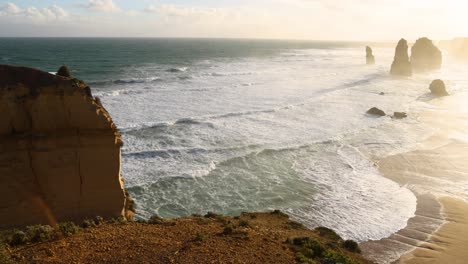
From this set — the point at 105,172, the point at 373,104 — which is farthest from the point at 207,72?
the point at 105,172

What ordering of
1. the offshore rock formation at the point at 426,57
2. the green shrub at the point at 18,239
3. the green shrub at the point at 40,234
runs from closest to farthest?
the green shrub at the point at 18,239 → the green shrub at the point at 40,234 → the offshore rock formation at the point at 426,57

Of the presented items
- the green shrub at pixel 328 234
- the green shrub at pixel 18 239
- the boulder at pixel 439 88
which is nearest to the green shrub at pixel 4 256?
the green shrub at pixel 18 239

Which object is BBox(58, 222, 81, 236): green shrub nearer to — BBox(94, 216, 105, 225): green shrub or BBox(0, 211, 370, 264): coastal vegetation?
BBox(0, 211, 370, 264): coastal vegetation

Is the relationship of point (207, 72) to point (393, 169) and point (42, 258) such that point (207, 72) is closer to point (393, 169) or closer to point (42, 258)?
point (393, 169)

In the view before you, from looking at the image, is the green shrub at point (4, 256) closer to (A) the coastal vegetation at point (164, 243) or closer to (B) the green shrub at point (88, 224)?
(A) the coastal vegetation at point (164, 243)

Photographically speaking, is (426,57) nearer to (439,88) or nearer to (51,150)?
(439,88)
